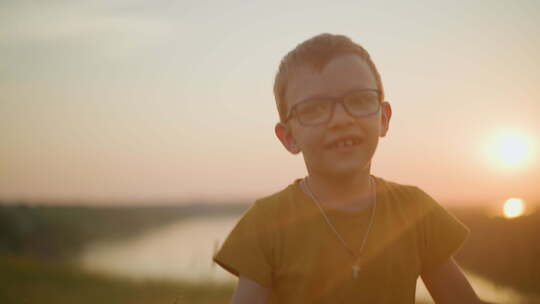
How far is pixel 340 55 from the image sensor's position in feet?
8.23

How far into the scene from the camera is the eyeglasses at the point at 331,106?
2439 mm

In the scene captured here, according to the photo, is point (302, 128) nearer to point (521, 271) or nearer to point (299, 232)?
point (299, 232)

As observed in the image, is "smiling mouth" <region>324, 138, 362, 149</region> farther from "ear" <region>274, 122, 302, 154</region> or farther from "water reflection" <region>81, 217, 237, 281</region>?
"water reflection" <region>81, 217, 237, 281</region>

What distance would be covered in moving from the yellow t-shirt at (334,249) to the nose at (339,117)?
1.63ft

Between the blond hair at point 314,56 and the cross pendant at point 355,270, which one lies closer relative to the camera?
the cross pendant at point 355,270

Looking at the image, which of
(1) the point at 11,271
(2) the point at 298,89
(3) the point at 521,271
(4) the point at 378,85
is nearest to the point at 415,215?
(4) the point at 378,85

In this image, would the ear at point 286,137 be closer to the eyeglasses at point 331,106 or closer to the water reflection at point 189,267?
the eyeglasses at point 331,106

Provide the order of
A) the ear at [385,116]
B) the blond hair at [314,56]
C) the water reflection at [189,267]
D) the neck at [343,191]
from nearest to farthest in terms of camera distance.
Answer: the blond hair at [314,56], the neck at [343,191], the ear at [385,116], the water reflection at [189,267]

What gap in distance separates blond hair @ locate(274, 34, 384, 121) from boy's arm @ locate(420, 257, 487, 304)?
101cm

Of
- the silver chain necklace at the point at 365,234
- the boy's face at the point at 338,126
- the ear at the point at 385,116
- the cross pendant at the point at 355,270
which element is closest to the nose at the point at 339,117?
the boy's face at the point at 338,126

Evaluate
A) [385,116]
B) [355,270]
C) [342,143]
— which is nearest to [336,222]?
[355,270]

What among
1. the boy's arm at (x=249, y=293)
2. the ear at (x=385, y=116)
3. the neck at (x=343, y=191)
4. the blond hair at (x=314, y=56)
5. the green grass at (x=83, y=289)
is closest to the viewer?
the boy's arm at (x=249, y=293)

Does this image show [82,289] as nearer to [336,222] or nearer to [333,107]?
[336,222]

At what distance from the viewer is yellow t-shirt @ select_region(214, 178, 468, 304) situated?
2.40 metres
